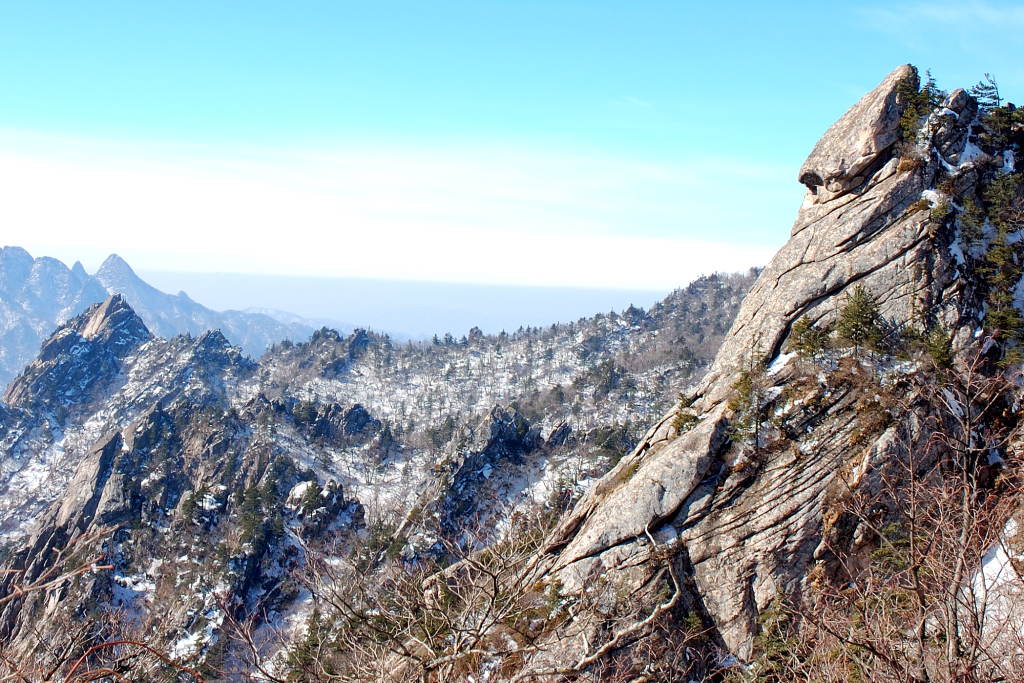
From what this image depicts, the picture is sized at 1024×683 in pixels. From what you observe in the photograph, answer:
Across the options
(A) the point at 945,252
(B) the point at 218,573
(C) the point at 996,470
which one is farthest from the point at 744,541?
(B) the point at 218,573

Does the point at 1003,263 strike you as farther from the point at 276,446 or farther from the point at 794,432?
the point at 276,446

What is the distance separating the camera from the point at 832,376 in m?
20.9

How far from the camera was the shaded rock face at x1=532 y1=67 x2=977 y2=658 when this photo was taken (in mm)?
19344

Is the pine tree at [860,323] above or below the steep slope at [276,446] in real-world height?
above

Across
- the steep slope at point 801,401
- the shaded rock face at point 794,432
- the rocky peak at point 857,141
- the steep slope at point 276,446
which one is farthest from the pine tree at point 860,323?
the steep slope at point 276,446

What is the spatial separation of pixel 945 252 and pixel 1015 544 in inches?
416

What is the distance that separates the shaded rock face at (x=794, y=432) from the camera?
19.3m

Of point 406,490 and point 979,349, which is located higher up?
point 979,349

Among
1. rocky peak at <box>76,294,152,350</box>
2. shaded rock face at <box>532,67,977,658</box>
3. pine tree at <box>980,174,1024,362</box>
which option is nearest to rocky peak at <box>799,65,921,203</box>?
shaded rock face at <box>532,67,977,658</box>

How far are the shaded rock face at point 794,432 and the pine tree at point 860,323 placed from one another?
72 centimetres

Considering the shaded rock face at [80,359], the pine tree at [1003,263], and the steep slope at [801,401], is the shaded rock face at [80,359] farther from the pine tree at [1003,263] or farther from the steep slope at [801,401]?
the pine tree at [1003,263]

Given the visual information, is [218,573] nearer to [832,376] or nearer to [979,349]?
[832,376]

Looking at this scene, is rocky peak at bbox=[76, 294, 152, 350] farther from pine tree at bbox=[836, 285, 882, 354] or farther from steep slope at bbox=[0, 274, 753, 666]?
pine tree at bbox=[836, 285, 882, 354]

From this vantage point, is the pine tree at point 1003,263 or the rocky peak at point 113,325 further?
the rocky peak at point 113,325
